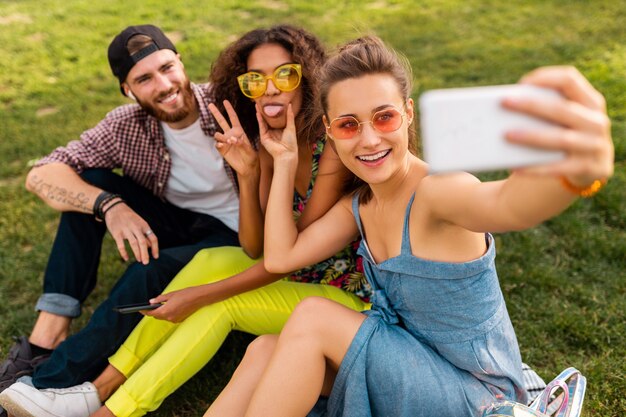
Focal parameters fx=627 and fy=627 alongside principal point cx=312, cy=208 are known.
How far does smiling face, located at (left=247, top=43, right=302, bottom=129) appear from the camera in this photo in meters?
2.64

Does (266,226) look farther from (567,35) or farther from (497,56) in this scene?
(567,35)

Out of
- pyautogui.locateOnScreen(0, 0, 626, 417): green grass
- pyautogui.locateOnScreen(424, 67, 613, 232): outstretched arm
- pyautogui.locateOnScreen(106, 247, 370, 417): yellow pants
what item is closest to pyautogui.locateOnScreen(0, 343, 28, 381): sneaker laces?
pyautogui.locateOnScreen(0, 0, 626, 417): green grass

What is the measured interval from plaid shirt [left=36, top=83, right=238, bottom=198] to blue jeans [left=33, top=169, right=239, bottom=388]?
91 millimetres

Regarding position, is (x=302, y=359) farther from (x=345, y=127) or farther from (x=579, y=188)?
(x=579, y=188)

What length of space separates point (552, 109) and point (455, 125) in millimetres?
162

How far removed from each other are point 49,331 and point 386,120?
1943 mm

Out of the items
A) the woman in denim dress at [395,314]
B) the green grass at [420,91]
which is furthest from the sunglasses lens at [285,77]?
the woman in denim dress at [395,314]

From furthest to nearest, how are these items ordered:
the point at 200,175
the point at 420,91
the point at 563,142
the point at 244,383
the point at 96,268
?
the point at 420,91 → the point at 200,175 → the point at 96,268 → the point at 244,383 → the point at 563,142

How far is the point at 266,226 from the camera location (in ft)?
8.06

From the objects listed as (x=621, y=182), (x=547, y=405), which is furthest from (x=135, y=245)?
(x=621, y=182)

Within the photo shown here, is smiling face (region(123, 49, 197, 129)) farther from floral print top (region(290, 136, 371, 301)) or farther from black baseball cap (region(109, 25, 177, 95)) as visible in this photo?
floral print top (region(290, 136, 371, 301))

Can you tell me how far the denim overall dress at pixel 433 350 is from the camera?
196 centimetres

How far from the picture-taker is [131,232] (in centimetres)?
286

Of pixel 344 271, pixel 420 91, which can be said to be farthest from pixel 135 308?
pixel 420 91
